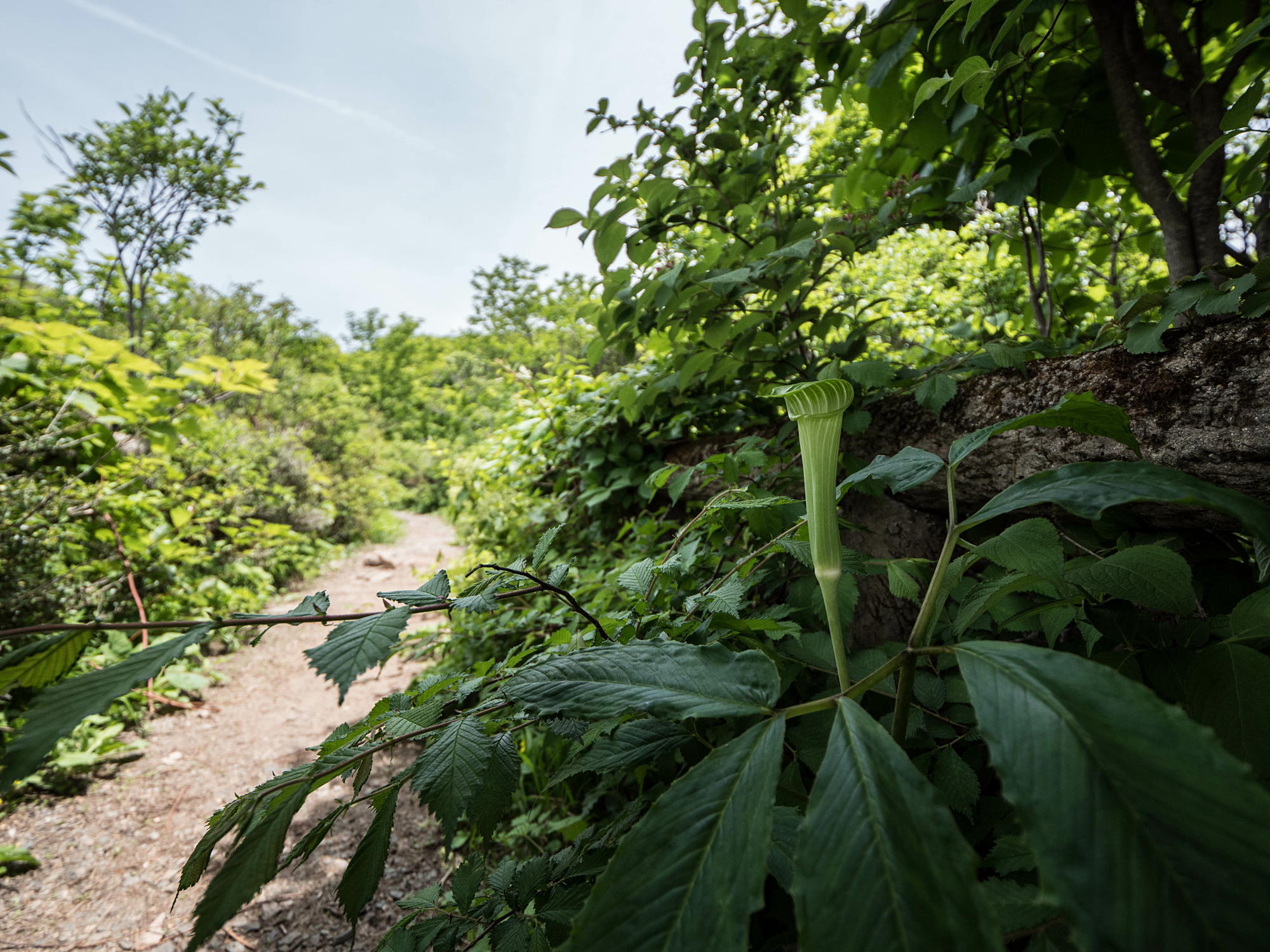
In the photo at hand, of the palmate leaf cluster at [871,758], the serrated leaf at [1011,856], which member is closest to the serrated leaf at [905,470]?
the palmate leaf cluster at [871,758]

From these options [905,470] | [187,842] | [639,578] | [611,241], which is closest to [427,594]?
[639,578]

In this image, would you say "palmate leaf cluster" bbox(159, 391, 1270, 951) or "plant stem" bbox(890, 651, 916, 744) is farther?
"plant stem" bbox(890, 651, 916, 744)

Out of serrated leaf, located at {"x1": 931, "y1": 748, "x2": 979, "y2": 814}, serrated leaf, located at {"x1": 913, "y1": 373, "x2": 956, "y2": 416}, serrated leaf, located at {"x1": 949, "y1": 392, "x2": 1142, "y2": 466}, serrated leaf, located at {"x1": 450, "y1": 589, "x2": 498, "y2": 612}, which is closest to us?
serrated leaf, located at {"x1": 949, "y1": 392, "x2": 1142, "y2": 466}

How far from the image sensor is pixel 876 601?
148 centimetres

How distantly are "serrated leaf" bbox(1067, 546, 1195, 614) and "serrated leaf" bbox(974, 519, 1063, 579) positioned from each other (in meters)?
0.10

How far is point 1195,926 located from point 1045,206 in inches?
86.1

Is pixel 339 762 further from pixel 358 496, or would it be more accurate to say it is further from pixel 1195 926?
pixel 358 496

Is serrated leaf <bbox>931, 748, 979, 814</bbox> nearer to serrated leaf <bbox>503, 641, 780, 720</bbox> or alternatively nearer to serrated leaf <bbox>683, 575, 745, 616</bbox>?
serrated leaf <bbox>683, 575, 745, 616</bbox>

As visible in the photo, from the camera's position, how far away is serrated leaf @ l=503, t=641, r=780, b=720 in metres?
0.47

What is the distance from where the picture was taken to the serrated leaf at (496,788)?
0.63 m

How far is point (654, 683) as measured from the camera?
0.50 meters

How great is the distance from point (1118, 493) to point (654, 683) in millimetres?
458

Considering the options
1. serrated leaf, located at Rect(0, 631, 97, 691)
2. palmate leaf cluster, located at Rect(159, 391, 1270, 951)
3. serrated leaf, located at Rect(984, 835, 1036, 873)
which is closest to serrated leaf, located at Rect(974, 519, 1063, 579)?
palmate leaf cluster, located at Rect(159, 391, 1270, 951)

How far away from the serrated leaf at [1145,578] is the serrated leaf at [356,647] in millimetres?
863
